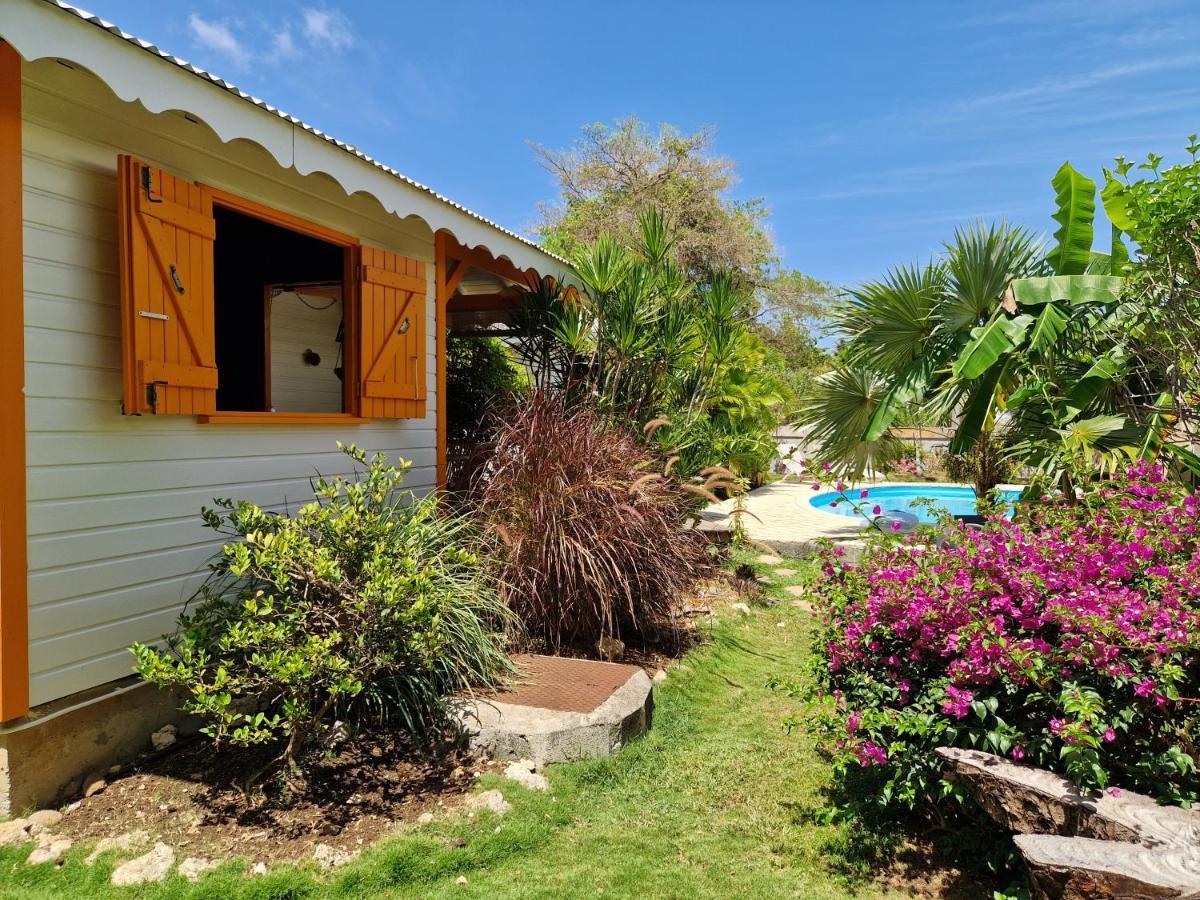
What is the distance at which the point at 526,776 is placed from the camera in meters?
3.54

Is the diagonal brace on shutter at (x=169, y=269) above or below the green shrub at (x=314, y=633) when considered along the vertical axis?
above

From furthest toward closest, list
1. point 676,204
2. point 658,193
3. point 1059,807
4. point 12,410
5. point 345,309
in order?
point 658,193, point 676,204, point 345,309, point 12,410, point 1059,807

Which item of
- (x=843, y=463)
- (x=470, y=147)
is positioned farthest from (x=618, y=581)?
(x=470, y=147)

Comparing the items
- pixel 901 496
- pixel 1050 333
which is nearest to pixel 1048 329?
pixel 1050 333

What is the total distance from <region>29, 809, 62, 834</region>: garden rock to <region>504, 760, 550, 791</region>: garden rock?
1.92 m

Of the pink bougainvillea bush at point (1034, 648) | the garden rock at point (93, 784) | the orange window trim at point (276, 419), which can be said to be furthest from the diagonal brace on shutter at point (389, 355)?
the pink bougainvillea bush at point (1034, 648)

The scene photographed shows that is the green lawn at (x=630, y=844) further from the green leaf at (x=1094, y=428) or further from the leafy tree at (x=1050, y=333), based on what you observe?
the green leaf at (x=1094, y=428)

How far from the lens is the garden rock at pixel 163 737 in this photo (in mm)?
3619

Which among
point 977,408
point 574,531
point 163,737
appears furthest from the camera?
point 977,408

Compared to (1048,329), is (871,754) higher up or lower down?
lower down

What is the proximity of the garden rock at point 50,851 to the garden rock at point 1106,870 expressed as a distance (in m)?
3.49

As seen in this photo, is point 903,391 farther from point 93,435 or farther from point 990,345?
point 93,435

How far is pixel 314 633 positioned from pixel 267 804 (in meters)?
0.75

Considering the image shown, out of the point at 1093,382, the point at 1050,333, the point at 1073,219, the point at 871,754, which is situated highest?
the point at 1073,219
